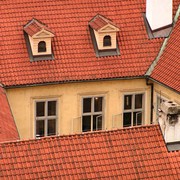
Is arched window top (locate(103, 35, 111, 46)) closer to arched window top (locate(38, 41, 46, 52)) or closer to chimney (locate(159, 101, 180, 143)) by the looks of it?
arched window top (locate(38, 41, 46, 52))

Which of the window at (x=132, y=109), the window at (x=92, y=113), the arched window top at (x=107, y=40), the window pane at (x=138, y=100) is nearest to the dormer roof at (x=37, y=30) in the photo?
the arched window top at (x=107, y=40)

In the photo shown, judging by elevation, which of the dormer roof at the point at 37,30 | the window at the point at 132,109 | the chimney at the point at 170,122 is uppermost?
the dormer roof at the point at 37,30

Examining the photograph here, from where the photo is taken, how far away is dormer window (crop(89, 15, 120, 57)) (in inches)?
2315

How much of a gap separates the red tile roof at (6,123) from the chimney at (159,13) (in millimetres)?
8165

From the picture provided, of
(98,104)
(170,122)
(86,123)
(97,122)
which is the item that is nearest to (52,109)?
(86,123)

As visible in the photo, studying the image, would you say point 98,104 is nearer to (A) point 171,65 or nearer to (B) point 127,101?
(B) point 127,101

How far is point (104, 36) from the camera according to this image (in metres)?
59.1

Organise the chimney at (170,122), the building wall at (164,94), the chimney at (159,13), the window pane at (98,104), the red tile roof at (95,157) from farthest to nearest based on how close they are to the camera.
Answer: the chimney at (159,13), the window pane at (98,104), the building wall at (164,94), the chimney at (170,122), the red tile roof at (95,157)

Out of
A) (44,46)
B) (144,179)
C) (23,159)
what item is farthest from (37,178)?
(44,46)

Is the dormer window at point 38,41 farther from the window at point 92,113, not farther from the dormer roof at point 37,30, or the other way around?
the window at point 92,113

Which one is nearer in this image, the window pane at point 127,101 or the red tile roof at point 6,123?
the red tile roof at point 6,123

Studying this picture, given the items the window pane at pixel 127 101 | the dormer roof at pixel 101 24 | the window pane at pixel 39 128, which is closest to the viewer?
the dormer roof at pixel 101 24

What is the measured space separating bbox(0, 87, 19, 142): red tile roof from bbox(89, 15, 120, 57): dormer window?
5.26m

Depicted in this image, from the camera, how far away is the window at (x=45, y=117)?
192 ft
